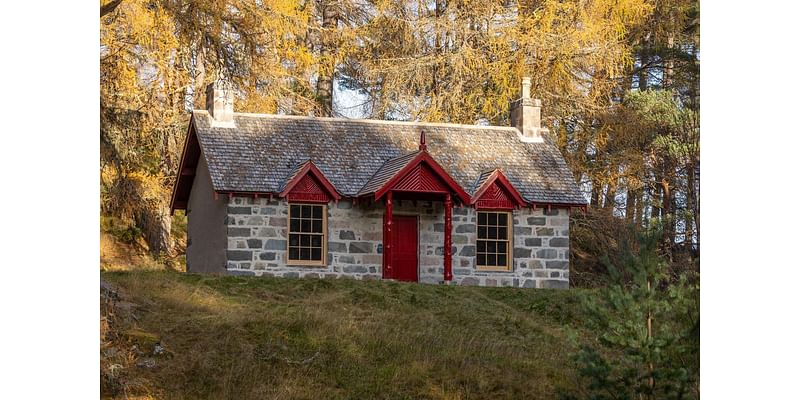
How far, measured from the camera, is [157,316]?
Answer: 17297mm

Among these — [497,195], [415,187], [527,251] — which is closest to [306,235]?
[415,187]

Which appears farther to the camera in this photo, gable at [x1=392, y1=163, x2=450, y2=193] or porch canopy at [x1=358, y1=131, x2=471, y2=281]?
gable at [x1=392, y1=163, x2=450, y2=193]

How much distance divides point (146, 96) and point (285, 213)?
705 cm

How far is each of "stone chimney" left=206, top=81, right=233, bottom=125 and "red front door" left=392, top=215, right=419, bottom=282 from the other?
13.3 feet

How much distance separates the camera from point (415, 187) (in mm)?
23609

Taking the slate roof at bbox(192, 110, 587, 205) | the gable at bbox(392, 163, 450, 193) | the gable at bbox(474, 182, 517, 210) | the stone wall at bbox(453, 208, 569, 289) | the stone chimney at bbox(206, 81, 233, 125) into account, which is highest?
the stone chimney at bbox(206, 81, 233, 125)

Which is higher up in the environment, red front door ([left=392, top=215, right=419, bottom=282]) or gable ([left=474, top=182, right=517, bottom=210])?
gable ([left=474, top=182, right=517, bottom=210])

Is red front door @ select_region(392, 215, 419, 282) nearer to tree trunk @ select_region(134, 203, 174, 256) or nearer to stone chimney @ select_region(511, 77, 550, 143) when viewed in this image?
stone chimney @ select_region(511, 77, 550, 143)

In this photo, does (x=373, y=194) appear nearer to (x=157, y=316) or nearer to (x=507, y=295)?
(x=507, y=295)

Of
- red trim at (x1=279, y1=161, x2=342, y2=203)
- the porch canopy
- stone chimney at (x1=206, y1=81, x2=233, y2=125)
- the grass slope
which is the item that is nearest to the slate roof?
stone chimney at (x1=206, y1=81, x2=233, y2=125)

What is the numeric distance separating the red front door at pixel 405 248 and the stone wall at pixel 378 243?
14 centimetres

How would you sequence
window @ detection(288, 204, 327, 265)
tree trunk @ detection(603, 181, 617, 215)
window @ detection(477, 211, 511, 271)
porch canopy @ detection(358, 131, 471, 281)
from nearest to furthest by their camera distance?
porch canopy @ detection(358, 131, 471, 281) < window @ detection(288, 204, 327, 265) < window @ detection(477, 211, 511, 271) < tree trunk @ detection(603, 181, 617, 215)

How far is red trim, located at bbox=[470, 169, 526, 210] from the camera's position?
80.5 feet
